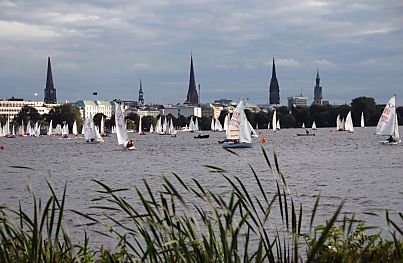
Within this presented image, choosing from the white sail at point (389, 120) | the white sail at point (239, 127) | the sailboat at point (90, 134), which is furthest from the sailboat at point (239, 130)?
the sailboat at point (90, 134)

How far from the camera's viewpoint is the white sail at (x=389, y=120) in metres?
73.8

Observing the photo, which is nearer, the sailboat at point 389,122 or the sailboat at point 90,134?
the sailboat at point 389,122

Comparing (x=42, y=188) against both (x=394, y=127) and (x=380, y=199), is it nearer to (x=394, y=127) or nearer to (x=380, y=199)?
(x=380, y=199)

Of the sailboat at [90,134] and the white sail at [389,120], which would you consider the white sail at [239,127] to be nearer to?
the white sail at [389,120]

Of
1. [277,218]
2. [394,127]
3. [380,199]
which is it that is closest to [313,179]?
[380,199]

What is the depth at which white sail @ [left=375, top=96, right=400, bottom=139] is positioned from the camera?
7377 cm

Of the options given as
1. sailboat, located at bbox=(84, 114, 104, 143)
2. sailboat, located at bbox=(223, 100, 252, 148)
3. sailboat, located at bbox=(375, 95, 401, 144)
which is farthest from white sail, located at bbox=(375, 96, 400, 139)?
sailboat, located at bbox=(84, 114, 104, 143)

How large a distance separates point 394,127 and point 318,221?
55.9 metres

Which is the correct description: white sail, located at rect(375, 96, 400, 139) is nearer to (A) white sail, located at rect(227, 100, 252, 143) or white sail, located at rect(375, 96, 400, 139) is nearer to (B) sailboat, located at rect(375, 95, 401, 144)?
(B) sailboat, located at rect(375, 95, 401, 144)

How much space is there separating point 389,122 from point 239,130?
16.2 meters

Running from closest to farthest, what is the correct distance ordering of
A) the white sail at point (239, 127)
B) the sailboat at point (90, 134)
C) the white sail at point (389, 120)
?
the white sail at point (239, 127) → the white sail at point (389, 120) → the sailboat at point (90, 134)

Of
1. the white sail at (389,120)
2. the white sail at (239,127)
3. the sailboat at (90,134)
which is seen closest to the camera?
the white sail at (239,127)

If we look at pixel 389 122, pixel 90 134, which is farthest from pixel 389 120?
pixel 90 134

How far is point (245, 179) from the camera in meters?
44.5
